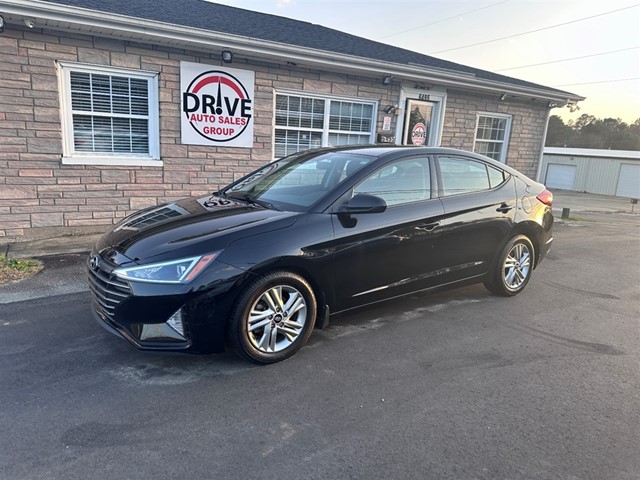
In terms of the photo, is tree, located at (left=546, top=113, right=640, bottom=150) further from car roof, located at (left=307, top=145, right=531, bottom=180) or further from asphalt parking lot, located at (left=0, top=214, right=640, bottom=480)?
asphalt parking lot, located at (left=0, top=214, right=640, bottom=480)

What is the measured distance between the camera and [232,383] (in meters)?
3.15

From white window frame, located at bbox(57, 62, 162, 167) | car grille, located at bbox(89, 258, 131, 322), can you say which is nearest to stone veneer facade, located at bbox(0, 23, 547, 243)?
white window frame, located at bbox(57, 62, 162, 167)

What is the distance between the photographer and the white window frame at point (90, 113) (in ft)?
22.0

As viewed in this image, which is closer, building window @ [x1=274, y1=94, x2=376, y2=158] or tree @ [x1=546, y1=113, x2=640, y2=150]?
building window @ [x1=274, y1=94, x2=376, y2=158]

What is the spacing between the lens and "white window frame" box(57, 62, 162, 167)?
671 cm

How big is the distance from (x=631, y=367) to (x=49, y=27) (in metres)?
8.01

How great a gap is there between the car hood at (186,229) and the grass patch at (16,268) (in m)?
2.23

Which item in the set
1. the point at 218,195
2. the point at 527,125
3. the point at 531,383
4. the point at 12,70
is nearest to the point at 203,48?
the point at 12,70

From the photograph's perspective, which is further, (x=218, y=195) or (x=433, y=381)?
(x=218, y=195)

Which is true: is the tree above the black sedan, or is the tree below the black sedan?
above

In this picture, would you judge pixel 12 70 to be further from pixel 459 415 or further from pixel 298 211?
pixel 459 415

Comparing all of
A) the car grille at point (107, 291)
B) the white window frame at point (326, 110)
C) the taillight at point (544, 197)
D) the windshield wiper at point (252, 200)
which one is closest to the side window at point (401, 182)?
the windshield wiper at point (252, 200)

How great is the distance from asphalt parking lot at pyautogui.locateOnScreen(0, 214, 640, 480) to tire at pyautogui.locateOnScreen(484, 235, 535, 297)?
1.85ft

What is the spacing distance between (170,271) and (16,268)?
356 cm
